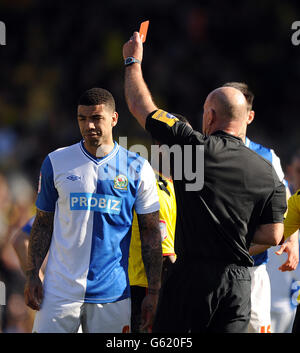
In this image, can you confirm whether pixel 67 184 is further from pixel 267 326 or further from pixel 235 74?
pixel 235 74

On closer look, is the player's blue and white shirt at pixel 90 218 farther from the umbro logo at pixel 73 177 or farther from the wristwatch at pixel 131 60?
the wristwatch at pixel 131 60

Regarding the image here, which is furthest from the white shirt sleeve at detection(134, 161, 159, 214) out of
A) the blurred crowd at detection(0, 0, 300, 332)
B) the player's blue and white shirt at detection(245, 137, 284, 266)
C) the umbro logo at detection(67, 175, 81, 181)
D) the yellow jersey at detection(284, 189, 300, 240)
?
the blurred crowd at detection(0, 0, 300, 332)

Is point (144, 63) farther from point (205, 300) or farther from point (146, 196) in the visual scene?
point (205, 300)

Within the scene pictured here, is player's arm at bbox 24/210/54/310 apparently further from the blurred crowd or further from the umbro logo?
the blurred crowd

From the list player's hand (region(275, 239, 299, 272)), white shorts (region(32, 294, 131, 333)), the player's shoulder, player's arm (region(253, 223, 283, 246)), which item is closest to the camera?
player's arm (region(253, 223, 283, 246))

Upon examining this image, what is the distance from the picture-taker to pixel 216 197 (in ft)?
11.3

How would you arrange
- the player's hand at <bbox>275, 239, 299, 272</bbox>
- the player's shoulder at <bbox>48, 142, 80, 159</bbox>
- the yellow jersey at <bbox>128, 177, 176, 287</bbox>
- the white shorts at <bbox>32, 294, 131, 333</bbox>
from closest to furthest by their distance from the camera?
the white shorts at <bbox>32, 294, 131, 333</bbox> → the player's shoulder at <bbox>48, 142, 80, 159</bbox> → the player's hand at <bbox>275, 239, 299, 272</bbox> → the yellow jersey at <bbox>128, 177, 176, 287</bbox>

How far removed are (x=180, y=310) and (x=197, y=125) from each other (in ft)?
30.1

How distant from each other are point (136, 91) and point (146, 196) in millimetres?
791

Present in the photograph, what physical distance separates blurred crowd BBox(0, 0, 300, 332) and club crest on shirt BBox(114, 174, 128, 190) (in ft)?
26.9

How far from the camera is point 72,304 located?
381 centimetres

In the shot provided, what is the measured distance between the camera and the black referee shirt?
11.2ft

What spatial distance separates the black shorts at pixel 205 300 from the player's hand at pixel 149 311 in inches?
16.0

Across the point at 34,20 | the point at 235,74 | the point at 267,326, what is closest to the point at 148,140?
the point at 235,74
